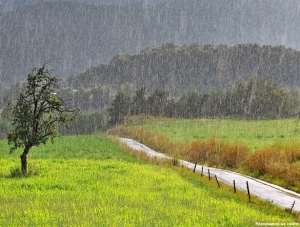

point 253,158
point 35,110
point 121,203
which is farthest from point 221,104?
point 121,203

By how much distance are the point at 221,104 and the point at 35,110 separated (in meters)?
95.1

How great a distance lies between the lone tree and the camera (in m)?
23.1

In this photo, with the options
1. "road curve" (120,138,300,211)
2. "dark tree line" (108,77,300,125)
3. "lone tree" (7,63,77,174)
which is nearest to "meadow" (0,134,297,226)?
"road curve" (120,138,300,211)

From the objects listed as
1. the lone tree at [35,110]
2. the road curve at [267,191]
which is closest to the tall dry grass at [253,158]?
the road curve at [267,191]

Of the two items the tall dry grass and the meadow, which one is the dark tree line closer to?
the tall dry grass

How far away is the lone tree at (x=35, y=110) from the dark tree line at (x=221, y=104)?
80872 millimetres

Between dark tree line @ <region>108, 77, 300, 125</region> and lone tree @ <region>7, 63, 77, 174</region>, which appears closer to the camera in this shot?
lone tree @ <region>7, 63, 77, 174</region>

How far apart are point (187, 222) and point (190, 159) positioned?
23651 mm

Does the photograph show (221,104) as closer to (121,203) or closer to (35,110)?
(35,110)

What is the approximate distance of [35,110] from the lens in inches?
930

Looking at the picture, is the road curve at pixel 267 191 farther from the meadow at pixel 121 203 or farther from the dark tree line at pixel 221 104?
the dark tree line at pixel 221 104

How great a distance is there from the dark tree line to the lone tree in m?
80.9

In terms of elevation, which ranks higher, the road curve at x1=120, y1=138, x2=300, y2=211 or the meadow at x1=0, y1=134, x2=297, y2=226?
the meadow at x1=0, y1=134, x2=297, y2=226

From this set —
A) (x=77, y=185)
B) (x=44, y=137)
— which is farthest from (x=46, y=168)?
(x=77, y=185)
